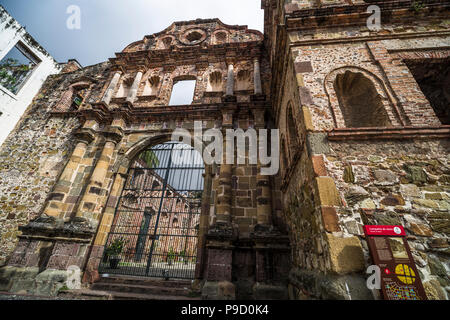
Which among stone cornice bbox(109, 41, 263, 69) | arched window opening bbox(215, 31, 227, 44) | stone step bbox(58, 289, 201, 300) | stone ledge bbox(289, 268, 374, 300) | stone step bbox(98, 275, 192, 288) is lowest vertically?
stone step bbox(58, 289, 201, 300)

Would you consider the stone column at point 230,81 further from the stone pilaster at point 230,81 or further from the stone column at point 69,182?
the stone column at point 69,182

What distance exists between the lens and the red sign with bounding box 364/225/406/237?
231 centimetres

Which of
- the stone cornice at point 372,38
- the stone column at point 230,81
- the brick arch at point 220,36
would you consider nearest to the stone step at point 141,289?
the stone column at point 230,81

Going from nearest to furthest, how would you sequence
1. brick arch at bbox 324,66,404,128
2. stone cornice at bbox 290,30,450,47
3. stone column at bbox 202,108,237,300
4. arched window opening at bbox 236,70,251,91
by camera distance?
1. brick arch at bbox 324,66,404,128
2. stone cornice at bbox 290,30,450,47
3. stone column at bbox 202,108,237,300
4. arched window opening at bbox 236,70,251,91

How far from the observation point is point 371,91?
12.8ft

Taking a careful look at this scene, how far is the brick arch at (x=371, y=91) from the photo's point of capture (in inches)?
135

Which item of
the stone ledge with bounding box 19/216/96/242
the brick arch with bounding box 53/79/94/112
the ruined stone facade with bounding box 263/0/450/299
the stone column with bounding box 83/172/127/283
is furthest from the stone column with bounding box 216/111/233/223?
the brick arch with bounding box 53/79/94/112

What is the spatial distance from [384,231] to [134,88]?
9.30 m

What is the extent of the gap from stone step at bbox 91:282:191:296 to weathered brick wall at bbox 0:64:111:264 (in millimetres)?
3871

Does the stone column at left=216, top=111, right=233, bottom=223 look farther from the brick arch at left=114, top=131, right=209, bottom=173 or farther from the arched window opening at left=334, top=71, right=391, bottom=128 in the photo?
the arched window opening at left=334, top=71, right=391, bottom=128

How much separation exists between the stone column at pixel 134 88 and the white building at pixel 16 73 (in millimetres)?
5589

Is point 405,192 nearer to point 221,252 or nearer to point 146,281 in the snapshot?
point 221,252
